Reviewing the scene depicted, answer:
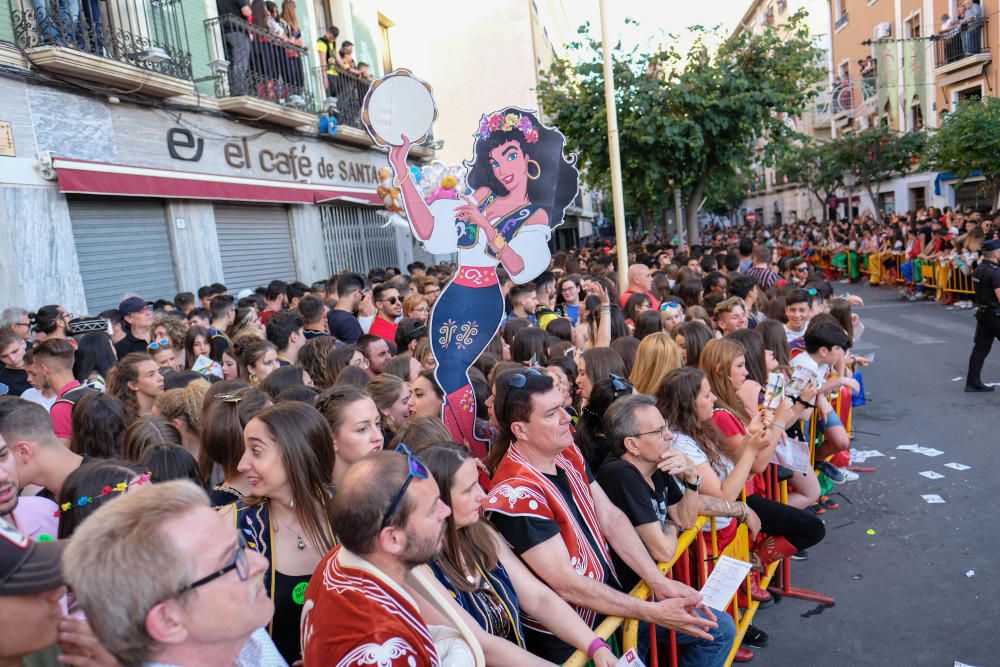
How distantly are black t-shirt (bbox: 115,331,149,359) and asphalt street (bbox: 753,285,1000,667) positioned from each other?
18.8 ft

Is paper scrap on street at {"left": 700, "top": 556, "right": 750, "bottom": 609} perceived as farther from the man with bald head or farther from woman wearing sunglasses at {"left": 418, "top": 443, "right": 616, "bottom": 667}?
the man with bald head

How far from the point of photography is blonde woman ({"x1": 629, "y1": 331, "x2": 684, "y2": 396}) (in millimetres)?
4559

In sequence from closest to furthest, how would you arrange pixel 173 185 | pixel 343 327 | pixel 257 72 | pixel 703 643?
pixel 703 643 < pixel 343 327 < pixel 173 185 < pixel 257 72

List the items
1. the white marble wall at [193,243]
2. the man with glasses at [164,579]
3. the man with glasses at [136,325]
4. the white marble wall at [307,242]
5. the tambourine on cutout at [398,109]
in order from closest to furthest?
the man with glasses at [164,579], the tambourine on cutout at [398,109], the man with glasses at [136,325], the white marble wall at [193,243], the white marble wall at [307,242]

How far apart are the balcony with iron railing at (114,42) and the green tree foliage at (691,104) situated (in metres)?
7.39

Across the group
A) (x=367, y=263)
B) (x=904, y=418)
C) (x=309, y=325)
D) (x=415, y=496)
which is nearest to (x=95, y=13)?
(x=309, y=325)

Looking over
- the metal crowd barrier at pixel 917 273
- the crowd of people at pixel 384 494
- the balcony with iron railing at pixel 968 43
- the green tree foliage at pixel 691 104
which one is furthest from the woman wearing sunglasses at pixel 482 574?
the balcony with iron railing at pixel 968 43

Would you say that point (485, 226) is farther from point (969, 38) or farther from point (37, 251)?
point (969, 38)

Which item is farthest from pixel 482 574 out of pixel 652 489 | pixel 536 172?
pixel 536 172

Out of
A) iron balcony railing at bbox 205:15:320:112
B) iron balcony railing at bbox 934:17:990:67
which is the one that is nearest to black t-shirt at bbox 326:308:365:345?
iron balcony railing at bbox 205:15:320:112

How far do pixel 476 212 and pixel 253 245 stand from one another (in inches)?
355

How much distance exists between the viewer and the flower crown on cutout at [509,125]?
4805mm

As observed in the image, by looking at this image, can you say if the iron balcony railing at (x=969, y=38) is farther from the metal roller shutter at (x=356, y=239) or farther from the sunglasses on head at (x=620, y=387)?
the sunglasses on head at (x=620, y=387)

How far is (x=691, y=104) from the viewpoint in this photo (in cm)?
1363
